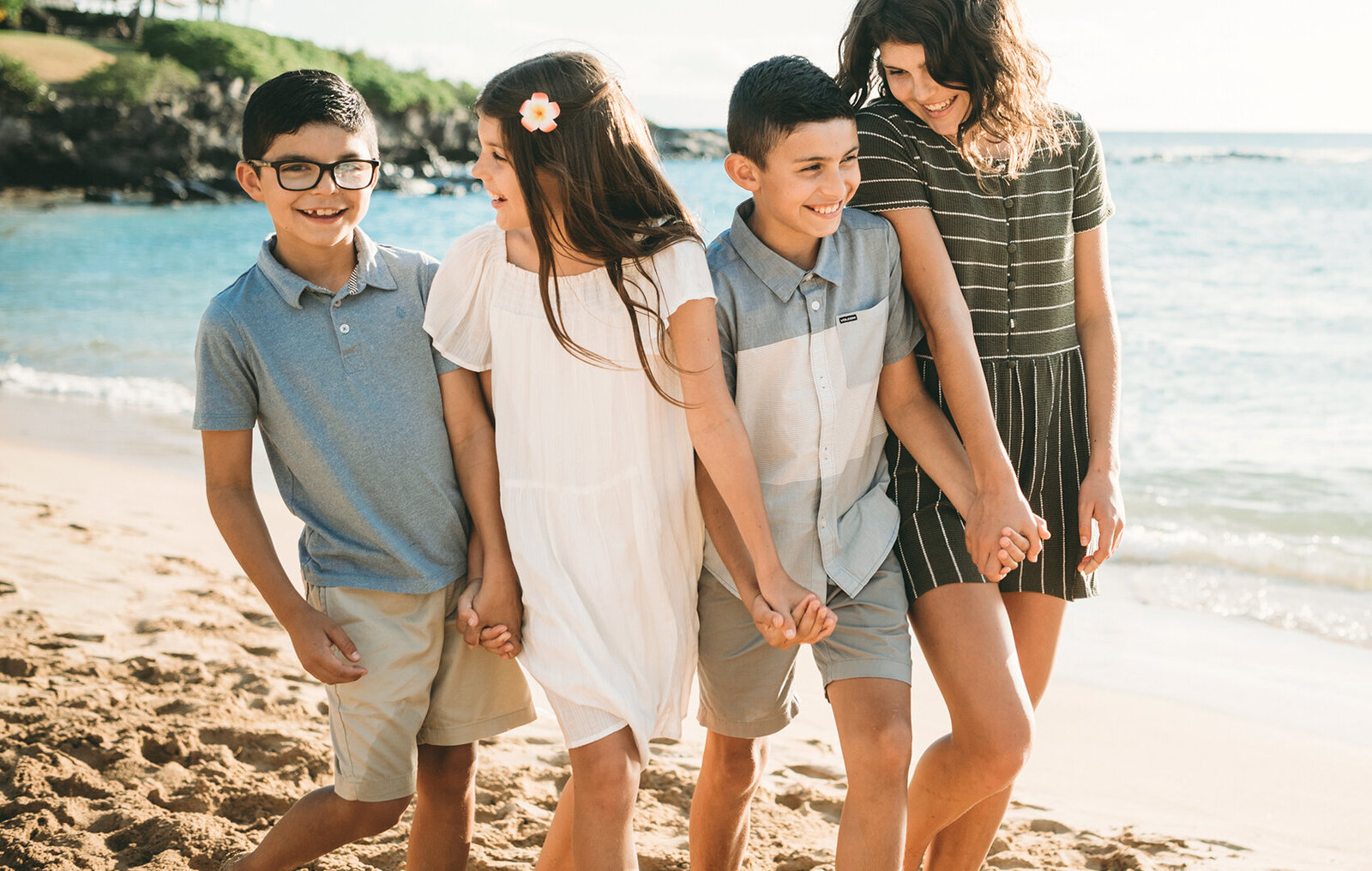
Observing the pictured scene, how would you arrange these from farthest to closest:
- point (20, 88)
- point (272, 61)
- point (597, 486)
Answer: point (272, 61) → point (20, 88) → point (597, 486)

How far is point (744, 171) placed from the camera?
2.29 meters

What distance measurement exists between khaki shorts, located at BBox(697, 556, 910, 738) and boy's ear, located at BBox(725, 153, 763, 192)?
0.80 metres

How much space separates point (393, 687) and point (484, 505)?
1.34 ft

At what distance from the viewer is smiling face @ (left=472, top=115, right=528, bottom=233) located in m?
2.12

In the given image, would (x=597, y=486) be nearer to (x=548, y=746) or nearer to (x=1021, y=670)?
(x=1021, y=670)

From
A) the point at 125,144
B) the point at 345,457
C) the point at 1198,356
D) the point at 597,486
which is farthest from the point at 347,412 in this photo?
the point at 125,144

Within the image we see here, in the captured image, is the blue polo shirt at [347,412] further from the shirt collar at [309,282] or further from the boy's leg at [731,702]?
the boy's leg at [731,702]

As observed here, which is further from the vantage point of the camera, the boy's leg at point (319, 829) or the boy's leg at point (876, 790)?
the boy's leg at point (319, 829)

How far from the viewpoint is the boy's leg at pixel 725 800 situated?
2.38m

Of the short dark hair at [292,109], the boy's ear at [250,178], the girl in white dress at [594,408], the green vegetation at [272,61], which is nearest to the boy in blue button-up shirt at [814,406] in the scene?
the girl in white dress at [594,408]

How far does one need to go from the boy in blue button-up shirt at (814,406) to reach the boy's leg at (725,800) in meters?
0.07

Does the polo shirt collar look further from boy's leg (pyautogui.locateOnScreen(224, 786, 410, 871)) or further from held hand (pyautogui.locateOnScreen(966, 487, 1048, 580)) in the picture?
boy's leg (pyautogui.locateOnScreen(224, 786, 410, 871))

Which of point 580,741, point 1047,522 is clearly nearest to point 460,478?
point 580,741

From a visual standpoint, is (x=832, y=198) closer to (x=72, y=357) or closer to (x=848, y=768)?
(x=848, y=768)
